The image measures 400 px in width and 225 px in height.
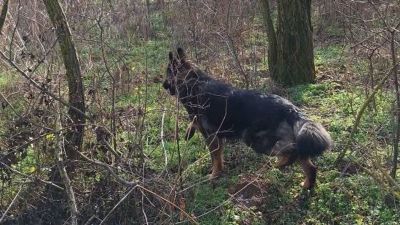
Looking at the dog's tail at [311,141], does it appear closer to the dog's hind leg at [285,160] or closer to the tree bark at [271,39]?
the dog's hind leg at [285,160]

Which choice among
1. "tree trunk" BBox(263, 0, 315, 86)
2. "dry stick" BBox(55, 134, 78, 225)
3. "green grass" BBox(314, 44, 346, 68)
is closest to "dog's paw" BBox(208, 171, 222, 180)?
Answer: "dry stick" BBox(55, 134, 78, 225)

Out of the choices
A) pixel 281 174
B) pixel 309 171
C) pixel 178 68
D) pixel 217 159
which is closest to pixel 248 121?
pixel 217 159

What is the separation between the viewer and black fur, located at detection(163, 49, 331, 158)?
5.00 m

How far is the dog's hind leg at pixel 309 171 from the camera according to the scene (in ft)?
17.5

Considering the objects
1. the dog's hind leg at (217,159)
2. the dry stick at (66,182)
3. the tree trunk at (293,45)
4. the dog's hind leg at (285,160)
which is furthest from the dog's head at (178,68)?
the tree trunk at (293,45)

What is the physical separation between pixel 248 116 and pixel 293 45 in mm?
3017

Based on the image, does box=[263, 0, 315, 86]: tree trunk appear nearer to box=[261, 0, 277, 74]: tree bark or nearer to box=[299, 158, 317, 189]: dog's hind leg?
box=[261, 0, 277, 74]: tree bark

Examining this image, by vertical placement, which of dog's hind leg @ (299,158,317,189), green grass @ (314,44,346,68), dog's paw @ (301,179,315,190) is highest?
green grass @ (314,44,346,68)

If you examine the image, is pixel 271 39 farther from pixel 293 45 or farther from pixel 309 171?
pixel 309 171

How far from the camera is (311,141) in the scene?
16.0 feet

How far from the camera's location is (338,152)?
236 inches

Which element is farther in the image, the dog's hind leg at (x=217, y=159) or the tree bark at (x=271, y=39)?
the tree bark at (x=271, y=39)

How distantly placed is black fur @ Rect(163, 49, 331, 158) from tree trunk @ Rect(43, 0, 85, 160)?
1.06 metres

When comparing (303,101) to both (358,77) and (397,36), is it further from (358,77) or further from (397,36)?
(397,36)
